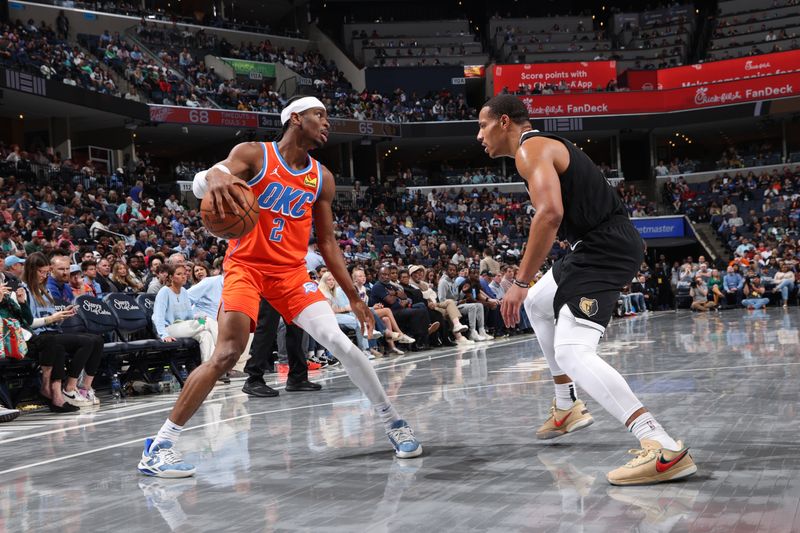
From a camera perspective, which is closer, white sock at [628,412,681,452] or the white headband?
white sock at [628,412,681,452]

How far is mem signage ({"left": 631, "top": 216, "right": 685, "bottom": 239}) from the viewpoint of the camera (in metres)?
32.6

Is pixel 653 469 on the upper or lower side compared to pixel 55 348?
lower

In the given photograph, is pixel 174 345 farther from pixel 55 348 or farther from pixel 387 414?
pixel 387 414

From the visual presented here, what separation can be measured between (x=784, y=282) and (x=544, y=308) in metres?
18.5

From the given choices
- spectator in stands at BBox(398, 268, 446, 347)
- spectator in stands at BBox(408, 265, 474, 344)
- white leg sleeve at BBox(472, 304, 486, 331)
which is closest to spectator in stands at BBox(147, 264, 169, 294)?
spectator in stands at BBox(398, 268, 446, 347)

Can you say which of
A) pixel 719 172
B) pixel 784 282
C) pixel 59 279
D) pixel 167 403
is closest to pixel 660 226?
pixel 719 172

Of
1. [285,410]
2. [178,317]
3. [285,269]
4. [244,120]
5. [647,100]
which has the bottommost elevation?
[285,410]

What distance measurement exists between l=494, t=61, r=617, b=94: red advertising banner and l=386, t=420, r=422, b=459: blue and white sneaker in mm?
35597

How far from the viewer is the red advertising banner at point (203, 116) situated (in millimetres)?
29031

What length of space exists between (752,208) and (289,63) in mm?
20355

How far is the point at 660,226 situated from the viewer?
108ft

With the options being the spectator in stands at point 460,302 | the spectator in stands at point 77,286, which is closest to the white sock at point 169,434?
the spectator in stands at point 77,286

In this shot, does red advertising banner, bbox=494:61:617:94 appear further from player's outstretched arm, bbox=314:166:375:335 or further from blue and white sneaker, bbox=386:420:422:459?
blue and white sneaker, bbox=386:420:422:459

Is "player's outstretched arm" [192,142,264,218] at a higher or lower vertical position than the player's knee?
higher
